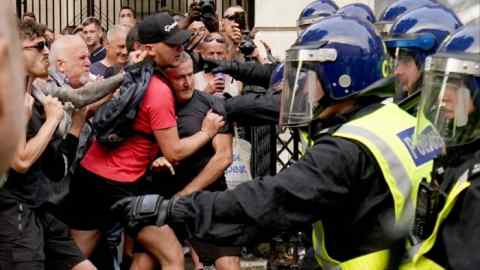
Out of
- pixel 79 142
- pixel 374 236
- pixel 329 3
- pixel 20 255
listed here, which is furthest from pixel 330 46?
pixel 329 3

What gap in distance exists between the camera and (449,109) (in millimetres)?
3236

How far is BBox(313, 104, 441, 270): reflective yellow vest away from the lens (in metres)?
3.27

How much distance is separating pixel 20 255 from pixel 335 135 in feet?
7.83

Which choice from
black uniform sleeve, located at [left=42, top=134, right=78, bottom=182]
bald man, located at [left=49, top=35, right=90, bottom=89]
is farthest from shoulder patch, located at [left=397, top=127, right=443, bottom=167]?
bald man, located at [left=49, top=35, right=90, bottom=89]

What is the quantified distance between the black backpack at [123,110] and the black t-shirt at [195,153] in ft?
1.24

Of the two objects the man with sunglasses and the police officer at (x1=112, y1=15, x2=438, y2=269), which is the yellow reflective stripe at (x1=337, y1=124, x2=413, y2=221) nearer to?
the police officer at (x1=112, y1=15, x2=438, y2=269)

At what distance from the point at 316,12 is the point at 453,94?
5.21m

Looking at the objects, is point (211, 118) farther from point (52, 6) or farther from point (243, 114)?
point (52, 6)

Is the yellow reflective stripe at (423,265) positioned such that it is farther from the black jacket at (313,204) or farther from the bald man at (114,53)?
the bald man at (114,53)

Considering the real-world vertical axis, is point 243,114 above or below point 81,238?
above

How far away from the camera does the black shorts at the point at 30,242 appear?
518 centimetres

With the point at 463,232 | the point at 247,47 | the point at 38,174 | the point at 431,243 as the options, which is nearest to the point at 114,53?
the point at 247,47

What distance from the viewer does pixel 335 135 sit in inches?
131

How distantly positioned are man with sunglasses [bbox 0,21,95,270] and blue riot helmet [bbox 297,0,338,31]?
9.49 ft
